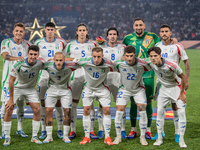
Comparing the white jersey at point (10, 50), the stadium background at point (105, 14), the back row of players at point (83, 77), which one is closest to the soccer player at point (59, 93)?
the back row of players at point (83, 77)

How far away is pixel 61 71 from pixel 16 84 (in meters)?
0.80

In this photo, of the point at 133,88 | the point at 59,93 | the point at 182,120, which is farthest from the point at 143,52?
the point at 59,93

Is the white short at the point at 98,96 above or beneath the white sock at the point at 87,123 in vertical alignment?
above

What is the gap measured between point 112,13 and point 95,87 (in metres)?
27.5

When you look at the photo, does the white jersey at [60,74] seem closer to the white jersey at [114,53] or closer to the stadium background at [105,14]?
the white jersey at [114,53]

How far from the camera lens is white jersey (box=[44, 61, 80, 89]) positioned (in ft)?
15.0

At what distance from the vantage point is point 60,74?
4602mm

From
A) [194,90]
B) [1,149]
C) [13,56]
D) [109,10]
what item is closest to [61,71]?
[13,56]

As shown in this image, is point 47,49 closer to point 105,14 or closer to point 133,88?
point 133,88

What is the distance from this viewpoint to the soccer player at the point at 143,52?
195 inches

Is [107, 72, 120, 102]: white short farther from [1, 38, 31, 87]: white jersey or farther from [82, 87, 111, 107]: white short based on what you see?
[1, 38, 31, 87]: white jersey

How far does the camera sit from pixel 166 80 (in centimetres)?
444

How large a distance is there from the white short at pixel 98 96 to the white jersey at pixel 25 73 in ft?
3.06

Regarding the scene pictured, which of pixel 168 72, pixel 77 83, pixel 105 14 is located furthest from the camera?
pixel 105 14
